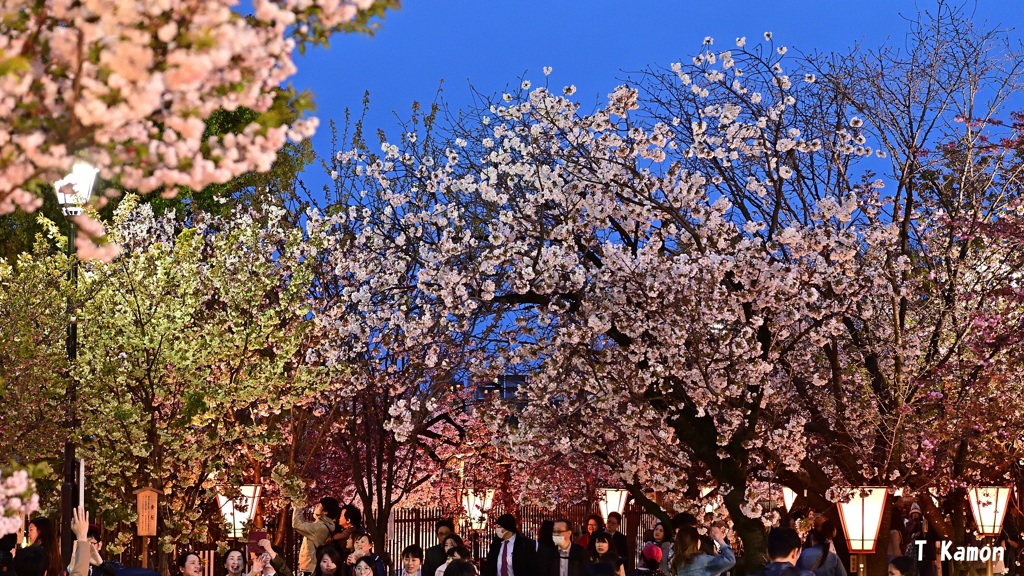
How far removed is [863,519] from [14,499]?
276 inches

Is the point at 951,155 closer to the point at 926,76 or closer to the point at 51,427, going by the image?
the point at 926,76

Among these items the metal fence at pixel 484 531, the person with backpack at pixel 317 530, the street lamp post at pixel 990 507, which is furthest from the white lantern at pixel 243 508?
the street lamp post at pixel 990 507

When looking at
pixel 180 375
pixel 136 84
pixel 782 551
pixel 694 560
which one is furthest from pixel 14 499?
pixel 180 375

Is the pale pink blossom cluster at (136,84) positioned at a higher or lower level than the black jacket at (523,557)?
higher

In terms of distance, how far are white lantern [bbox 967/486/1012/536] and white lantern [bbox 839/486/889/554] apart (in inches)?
168

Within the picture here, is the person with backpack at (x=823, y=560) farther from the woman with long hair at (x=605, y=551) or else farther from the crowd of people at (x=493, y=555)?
the woman with long hair at (x=605, y=551)

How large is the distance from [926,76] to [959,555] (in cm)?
574

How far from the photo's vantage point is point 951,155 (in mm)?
15117

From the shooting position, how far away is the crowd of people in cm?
849

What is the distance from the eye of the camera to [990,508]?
43.6 feet

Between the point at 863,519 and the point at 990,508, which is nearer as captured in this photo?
the point at 863,519

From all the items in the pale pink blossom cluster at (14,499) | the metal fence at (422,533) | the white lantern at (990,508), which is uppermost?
the pale pink blossom cluster at (14,499)

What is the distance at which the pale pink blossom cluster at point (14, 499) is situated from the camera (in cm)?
408

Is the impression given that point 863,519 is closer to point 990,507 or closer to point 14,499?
point 990,507
